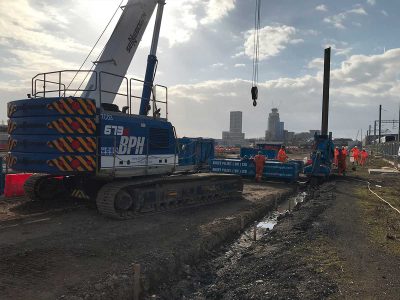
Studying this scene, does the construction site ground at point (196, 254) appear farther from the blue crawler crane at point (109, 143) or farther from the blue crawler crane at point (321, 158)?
the blue crawler crane at point (321, 158)

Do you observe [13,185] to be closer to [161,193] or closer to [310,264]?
[161,193]

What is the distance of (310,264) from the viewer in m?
7.20

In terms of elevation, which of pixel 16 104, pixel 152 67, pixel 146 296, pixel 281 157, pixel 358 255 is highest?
pixel 152 67

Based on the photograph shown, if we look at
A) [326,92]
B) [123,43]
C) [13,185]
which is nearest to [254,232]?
[123,43]

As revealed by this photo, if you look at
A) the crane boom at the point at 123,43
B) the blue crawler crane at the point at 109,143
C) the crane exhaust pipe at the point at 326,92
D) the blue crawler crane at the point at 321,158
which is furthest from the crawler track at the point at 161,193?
the crane exhaust pipe at the point at 326,92

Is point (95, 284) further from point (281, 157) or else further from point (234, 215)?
point (281, 157)

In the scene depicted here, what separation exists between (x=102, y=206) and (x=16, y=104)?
12.0ft

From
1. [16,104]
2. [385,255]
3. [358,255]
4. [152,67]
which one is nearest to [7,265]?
[16,104]

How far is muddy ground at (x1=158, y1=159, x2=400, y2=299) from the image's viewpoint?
6125 millimetres

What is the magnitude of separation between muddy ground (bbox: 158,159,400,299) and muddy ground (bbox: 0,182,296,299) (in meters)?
0.48

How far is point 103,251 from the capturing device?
7660 millimetres

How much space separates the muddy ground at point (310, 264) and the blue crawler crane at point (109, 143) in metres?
3.09

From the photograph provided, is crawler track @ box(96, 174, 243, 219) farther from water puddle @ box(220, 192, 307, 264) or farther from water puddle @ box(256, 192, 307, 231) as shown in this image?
water puddle @ box(220, 192, 307, 264)

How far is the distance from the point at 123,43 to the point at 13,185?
243 inches
